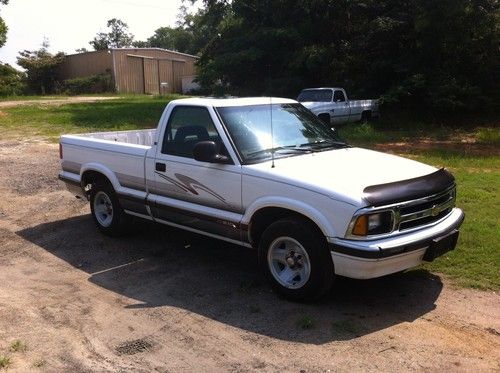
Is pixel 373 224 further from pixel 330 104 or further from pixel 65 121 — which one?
pixel 65 121

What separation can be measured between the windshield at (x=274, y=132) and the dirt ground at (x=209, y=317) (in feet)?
4.23

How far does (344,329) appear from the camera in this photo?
14.1 ft

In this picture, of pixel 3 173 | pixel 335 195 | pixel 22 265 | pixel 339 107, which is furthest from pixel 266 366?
pixel 339 107

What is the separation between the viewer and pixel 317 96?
19250mm

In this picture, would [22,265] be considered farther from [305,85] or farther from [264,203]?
[305,85]

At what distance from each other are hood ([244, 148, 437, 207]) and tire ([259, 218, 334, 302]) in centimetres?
38

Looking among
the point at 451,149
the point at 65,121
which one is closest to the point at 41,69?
the point at 65,121

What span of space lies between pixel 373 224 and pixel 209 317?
1540 mm

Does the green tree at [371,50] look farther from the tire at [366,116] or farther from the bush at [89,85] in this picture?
the bush at [89,85]

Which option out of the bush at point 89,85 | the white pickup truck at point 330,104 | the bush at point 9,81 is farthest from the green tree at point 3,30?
the white pickup truck at point 330,104

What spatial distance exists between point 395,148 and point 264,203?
1096 cm

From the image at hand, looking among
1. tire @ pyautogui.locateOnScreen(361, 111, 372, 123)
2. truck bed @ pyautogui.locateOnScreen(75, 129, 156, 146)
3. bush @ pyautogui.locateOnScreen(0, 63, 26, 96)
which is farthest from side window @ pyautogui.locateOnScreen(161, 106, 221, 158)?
bush @ pyautogui.locateOnScreen(0, 63, 26, 96)

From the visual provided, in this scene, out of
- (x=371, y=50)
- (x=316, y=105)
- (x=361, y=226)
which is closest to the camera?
(x=361, y=226)

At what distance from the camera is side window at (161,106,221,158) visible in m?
5.71
